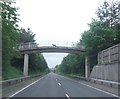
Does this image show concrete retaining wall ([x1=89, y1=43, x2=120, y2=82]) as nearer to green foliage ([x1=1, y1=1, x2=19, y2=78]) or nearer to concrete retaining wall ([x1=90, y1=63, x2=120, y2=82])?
concrete retaining wall ([x1=90, y1=63, x2=120, y2=82])

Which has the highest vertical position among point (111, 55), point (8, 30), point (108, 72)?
point (8, 30)

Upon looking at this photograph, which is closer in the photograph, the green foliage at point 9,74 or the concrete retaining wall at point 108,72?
the concrete retaining wall at point 108,72

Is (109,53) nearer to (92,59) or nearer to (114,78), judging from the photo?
(114,78)

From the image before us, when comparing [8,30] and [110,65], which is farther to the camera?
[110,65]

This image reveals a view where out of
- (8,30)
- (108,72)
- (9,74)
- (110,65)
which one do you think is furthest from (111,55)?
(9,74)

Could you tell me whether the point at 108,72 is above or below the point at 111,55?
below

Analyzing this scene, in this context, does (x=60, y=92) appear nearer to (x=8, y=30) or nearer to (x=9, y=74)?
(x=8, y=30)

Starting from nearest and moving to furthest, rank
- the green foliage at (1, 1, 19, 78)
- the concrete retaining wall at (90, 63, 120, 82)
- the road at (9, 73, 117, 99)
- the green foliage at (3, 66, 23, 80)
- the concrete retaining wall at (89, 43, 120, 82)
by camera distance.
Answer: the road at (9, 73, 117, 99), the green foliage at (1, 1, 19, 78), the concrete retaining wall at (90, 63, 120, 82), the concrete retaining wall at (89, 43, 120, 82), the green foliage at (3, 66, 23, 80)

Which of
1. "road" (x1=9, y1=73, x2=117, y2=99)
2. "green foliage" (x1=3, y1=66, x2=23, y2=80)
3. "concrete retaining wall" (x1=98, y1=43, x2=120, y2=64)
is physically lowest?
"road" (x1=9, y1=73, x2=117, y2=99)

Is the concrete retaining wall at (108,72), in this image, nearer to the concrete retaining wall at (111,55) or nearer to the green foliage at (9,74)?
the concrete retaining wall at (111,55)

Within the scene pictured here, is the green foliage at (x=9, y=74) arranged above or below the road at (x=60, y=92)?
above

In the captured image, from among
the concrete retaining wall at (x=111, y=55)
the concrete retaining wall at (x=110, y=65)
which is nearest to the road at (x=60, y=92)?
the concrete retaining wall at (x=110, y=65)

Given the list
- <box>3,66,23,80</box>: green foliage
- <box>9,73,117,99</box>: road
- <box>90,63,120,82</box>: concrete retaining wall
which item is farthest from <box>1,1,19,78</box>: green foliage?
<box>90,63,120,82</box>: concrete retaining wall

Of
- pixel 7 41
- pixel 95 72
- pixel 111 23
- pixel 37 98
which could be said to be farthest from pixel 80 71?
pixel 37 98
